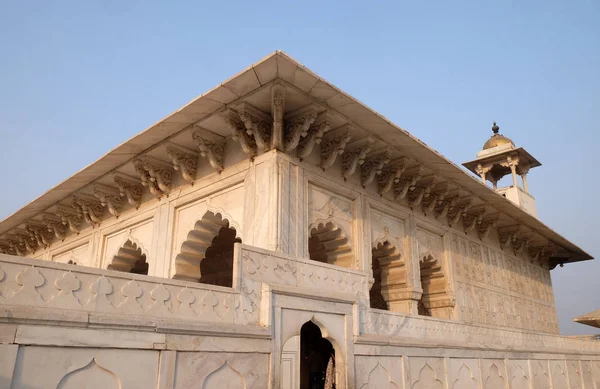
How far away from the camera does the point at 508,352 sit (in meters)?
7.93

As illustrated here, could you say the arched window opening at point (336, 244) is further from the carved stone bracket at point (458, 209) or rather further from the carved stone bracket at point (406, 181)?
the carved stone bracket at point (458, 209)

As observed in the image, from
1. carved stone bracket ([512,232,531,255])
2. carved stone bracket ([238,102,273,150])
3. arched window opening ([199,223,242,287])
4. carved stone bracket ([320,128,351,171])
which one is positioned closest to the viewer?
carved stone bracket ([238,102,273,150])

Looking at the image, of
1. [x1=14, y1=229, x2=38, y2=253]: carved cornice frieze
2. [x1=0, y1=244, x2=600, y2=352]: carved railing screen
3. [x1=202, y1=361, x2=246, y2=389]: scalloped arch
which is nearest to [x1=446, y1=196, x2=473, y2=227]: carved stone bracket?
[x1=0, y1=244, x2=600, y2=352]: carved railing screen

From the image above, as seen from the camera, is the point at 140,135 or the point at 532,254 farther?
the point at 532,254

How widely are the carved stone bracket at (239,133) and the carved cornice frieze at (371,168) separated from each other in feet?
6.87

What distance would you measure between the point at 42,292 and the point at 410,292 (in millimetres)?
6320

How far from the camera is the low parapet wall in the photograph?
3.38 meters

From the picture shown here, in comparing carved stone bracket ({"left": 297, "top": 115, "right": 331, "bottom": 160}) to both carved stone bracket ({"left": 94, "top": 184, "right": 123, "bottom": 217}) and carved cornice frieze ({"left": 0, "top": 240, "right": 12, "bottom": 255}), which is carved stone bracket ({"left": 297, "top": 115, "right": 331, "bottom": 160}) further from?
carved cornice frieze ({"left": 0, "top": 240, "right": 12, "bottom": 255})

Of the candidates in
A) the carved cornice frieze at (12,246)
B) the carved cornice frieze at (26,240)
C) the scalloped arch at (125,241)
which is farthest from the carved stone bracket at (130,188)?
the carved cornice frieze at (12,246)

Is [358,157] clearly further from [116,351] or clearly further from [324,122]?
[116,351]

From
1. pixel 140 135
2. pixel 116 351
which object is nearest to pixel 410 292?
pixel 140 135

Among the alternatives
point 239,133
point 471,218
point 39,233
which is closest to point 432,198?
point 471,218

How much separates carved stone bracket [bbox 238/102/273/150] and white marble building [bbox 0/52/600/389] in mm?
32

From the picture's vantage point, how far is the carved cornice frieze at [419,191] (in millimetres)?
9332
